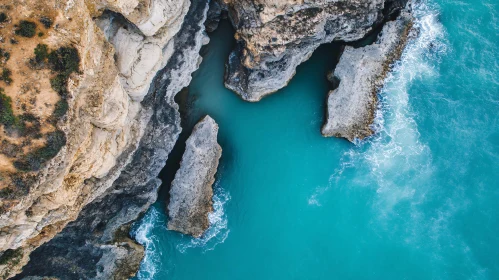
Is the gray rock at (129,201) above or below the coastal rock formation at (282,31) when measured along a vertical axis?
below

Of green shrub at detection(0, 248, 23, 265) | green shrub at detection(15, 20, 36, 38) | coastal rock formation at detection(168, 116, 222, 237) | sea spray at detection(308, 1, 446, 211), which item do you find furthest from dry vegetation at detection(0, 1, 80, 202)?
sea spray at detection(308, 1, 446, 211)

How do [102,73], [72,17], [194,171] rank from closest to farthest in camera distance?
[72,17]
[102,73]
[194,171]

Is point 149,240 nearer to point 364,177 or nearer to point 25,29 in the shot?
point 364,177

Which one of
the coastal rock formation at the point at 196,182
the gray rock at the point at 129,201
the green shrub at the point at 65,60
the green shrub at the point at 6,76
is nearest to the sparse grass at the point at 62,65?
the green shrub at the point at 65,60

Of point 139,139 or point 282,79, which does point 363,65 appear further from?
point 139,139

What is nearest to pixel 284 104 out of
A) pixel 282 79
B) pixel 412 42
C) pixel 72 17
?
pixel 282 79

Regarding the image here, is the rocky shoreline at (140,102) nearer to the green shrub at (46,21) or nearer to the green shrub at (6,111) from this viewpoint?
the green shrub at (46,21)

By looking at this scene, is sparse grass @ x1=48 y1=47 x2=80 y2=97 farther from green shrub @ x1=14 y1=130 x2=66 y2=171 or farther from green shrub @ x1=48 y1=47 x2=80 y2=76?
green shrub @ x1=14 y1=130 x2=66 y2=171
